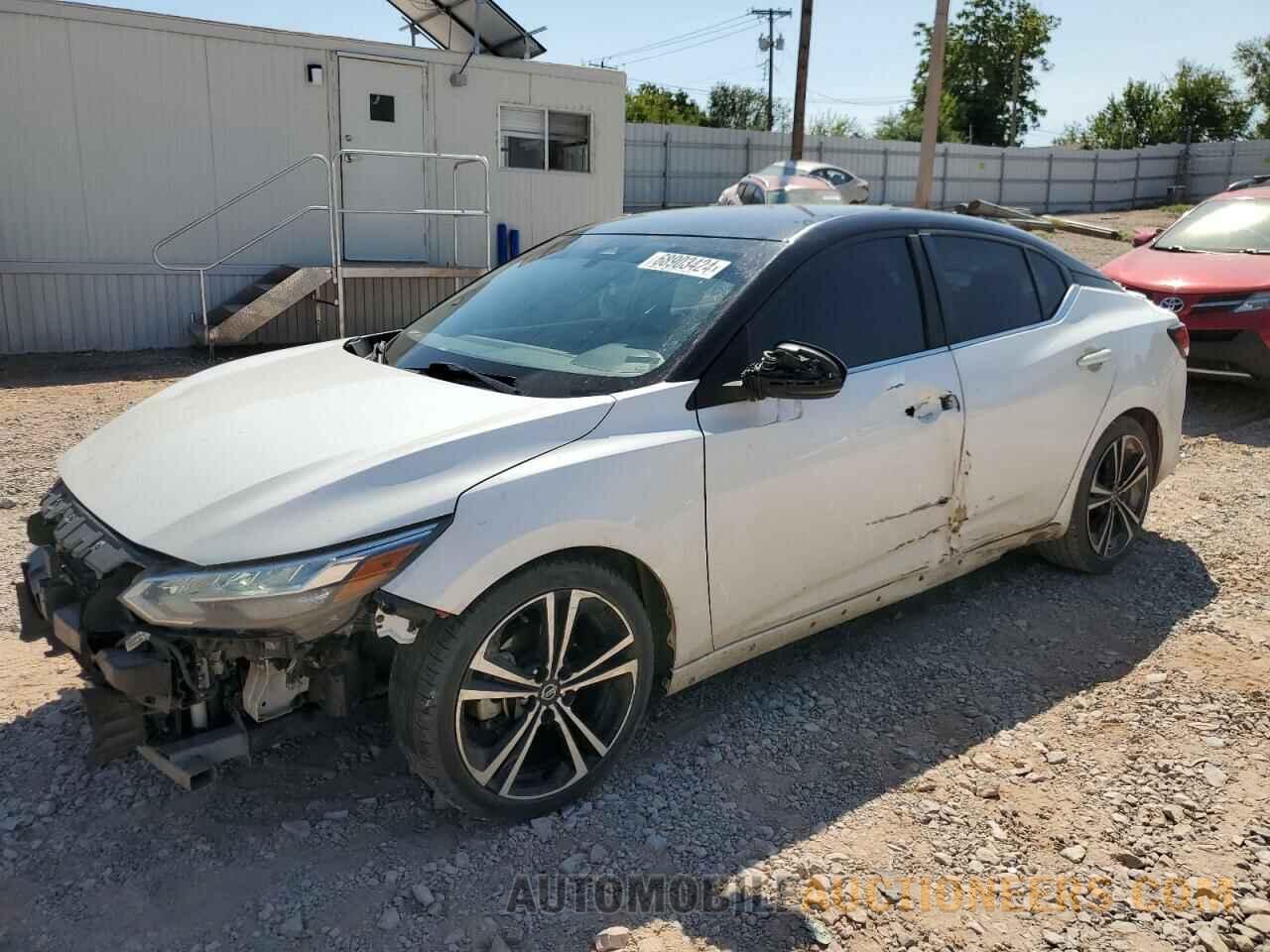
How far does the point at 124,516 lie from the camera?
284 centimetres

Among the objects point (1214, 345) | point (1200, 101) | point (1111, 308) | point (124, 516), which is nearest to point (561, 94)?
point (1214, 345)

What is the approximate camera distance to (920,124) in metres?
58.9

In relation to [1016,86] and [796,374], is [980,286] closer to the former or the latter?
[796,374]

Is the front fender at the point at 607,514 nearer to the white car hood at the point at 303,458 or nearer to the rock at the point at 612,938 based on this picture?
the white car hood at the point at 303,458

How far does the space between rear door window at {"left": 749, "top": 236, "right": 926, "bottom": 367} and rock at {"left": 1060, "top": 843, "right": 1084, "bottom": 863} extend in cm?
163

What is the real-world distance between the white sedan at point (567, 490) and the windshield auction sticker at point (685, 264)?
0.05 ft

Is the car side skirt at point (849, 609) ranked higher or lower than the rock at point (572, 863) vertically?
higher

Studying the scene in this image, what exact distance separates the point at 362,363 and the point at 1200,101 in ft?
195

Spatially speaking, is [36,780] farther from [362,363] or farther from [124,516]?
[362,363]

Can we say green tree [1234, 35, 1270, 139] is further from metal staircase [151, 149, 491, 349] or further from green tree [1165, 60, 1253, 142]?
metal staircase [151, 149, 491, 349]

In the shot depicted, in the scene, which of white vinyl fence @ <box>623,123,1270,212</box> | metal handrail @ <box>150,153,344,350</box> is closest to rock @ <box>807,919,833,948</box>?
metal handrail @ <box>150,153,344,350</box>

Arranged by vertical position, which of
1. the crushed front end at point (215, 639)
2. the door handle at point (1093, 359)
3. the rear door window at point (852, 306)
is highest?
the rear door window at point (852, 306)

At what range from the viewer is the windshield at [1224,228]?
29.6 ft

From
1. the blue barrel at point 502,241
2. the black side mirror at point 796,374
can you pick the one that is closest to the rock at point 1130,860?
the black side mirror at point 796,374
